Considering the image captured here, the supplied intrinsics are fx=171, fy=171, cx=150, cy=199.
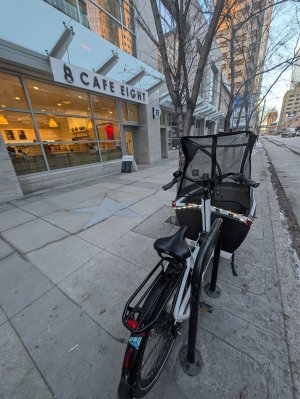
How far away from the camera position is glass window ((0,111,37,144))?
566 cm

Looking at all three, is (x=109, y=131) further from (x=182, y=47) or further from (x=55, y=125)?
(x=182, y=47)

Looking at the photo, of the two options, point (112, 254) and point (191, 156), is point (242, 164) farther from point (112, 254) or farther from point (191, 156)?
point (112, 254)

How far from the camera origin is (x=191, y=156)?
2.26 metres

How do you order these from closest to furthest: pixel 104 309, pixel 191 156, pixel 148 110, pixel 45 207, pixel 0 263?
pixel 104 309
pixel 191 156
pixel 0 263
pixel 45 207
pixel 148 110

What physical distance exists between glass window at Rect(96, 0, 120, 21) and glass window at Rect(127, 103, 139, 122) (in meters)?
3.65

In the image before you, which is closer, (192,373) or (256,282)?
(192,373)

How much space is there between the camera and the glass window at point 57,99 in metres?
6.30

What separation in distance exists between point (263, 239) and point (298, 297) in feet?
3.98

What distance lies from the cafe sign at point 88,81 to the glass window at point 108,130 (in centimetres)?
167

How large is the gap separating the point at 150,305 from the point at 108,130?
9314 millimetres

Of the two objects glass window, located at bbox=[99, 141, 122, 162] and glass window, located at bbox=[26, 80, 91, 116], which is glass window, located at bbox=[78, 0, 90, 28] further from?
glass window, located at bbox=[99, 141, 122, 162]

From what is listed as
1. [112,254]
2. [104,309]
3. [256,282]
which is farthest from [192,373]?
[112,254]

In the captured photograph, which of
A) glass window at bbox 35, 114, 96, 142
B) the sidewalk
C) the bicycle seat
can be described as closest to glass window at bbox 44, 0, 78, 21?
glass window at bbox 35, 114, 96, 142

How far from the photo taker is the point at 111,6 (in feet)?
24.6
